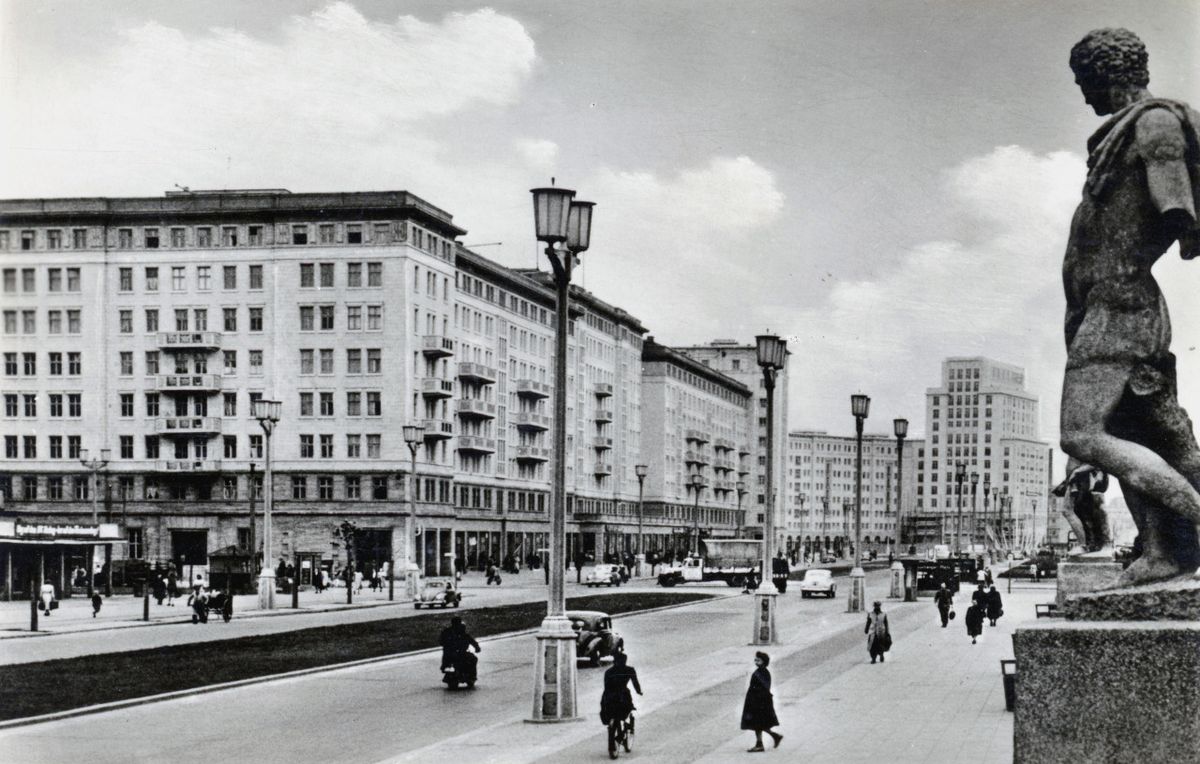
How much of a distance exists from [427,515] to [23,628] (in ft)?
152

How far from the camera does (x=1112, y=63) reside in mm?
7395

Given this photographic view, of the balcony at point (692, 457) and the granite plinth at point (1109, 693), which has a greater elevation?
the granite plinth at point (1109, 693)

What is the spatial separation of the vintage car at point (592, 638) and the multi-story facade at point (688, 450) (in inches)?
3812

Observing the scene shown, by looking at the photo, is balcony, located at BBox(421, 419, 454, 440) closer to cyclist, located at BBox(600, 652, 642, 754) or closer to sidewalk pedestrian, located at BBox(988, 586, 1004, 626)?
sidewalk pedestrian, located at BBox(988, 586, 1004, 626)

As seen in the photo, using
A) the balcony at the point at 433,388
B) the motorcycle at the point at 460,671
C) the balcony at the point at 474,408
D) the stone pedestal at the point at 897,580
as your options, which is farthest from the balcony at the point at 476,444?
the motorcycle at the point at 460,671

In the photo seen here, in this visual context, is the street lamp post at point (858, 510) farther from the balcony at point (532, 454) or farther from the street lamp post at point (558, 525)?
the balcony at point (532, 454)

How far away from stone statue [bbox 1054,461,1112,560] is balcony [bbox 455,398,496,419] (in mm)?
74706

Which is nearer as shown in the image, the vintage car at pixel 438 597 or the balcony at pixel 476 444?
the vintage car at pixel 438 597

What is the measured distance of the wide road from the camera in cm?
1662

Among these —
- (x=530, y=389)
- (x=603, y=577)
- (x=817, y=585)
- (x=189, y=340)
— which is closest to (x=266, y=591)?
(x=817, y=585)

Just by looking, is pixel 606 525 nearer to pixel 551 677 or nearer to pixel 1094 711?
pixel 551 677

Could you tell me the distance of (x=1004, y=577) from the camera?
279 ft

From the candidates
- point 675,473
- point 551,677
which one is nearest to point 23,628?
point 551,677

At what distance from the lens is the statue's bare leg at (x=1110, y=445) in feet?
22.9
